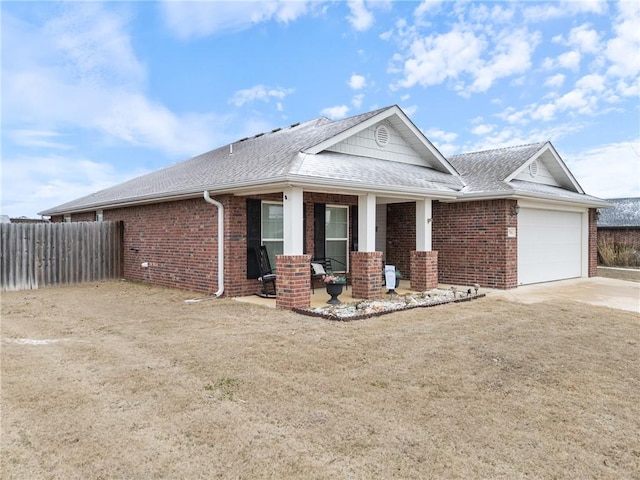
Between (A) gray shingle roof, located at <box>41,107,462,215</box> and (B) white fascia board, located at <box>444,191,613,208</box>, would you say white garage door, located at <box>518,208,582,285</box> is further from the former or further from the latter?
(A) gray shingle roof, located at <box>41,107,462,215</box>

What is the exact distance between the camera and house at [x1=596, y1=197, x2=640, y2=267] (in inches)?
854

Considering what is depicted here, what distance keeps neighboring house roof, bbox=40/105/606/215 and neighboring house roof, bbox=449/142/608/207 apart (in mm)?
30

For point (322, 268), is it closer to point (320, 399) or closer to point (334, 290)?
point (334, 290)

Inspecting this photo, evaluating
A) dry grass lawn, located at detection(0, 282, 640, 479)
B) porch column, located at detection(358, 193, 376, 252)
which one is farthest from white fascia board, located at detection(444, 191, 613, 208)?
dry grass lawn, located at detection(0, 282, 640, 479)

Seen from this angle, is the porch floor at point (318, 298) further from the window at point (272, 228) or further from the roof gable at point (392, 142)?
the roof gable at point (392, 142)

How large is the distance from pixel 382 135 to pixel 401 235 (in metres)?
3.50

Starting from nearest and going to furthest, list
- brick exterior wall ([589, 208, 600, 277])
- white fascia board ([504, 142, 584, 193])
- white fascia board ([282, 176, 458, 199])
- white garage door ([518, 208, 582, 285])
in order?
white fascia board ([282, 176, 458, 199]) → white garage door ([518, 208, 582, 285]) → white fascia board ([504, 142, 584, 193]) → brick exterior wall ([589, 208, 600, 277])

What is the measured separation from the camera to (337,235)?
12297mm

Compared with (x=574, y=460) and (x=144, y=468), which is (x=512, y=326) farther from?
(x=144, y=468)

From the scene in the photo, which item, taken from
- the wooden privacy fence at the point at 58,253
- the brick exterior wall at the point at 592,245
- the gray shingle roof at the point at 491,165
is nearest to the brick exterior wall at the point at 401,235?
the gray shingle roof at the point at 491,165

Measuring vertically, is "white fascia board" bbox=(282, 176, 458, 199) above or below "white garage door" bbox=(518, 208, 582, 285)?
above

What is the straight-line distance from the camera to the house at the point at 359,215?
378 inches

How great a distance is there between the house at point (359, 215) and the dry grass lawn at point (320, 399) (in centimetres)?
266

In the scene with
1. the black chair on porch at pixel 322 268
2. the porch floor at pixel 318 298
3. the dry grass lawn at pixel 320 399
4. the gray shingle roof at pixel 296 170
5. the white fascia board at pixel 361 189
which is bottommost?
the dry grass lawn at pixel 320 399
